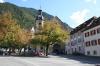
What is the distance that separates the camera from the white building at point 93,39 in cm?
7025

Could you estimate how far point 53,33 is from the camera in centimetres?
7306

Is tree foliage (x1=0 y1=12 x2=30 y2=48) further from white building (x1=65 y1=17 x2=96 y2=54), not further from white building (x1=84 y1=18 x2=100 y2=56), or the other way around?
white building (x1=84 y1=18 x2=100 y2=56)

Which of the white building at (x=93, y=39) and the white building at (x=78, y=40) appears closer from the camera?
the white building at (x=93, y=39)

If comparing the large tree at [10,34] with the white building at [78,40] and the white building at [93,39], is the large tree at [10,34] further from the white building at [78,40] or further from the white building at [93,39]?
the white building at [93,39]

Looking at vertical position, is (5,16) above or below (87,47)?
above

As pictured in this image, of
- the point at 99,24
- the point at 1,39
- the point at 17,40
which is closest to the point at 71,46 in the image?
the point at 17,40

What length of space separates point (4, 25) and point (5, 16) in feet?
10.5

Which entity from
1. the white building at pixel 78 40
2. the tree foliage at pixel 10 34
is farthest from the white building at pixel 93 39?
the tree foliage at pixel 10 34

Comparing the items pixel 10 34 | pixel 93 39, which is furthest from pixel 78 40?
pixel 10 34

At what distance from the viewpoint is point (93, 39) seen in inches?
2913

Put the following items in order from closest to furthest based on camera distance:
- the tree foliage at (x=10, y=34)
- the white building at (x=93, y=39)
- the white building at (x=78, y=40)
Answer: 1. the white building at (x=93, y=39)
2. the tree foliage at (x=10, y=34)
3. the white building at (x=78, y=40)

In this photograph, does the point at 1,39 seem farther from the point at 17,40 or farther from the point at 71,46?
the point at 71,46

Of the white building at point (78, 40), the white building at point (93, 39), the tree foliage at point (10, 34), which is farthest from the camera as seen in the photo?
the white building at point (78, 40)

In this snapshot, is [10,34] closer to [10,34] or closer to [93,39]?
[10,34]
